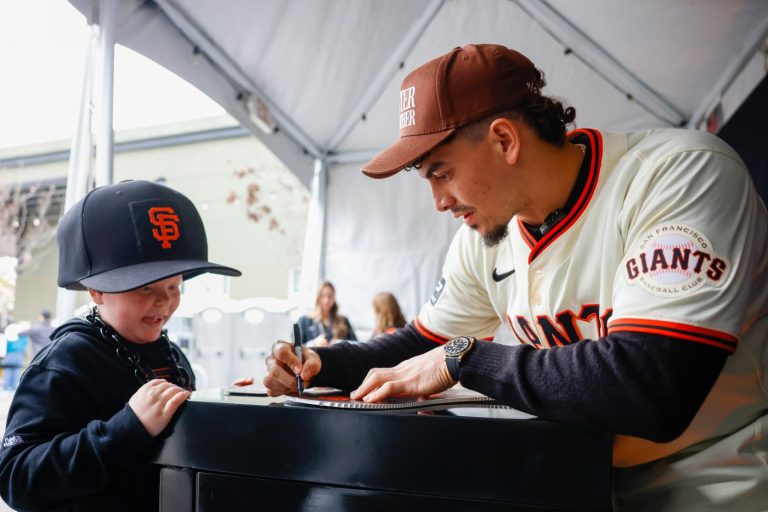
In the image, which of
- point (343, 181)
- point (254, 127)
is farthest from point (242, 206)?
point (254, 127)

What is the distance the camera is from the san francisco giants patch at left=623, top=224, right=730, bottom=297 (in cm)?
78

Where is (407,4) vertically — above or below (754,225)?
above

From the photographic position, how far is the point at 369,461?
0.72m

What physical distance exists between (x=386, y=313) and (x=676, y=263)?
133 inches

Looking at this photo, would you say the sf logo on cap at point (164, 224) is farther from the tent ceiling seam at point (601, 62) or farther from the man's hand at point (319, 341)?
the man's hand at point (319, 341)

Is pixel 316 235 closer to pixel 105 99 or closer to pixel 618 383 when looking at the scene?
pixel 105 99

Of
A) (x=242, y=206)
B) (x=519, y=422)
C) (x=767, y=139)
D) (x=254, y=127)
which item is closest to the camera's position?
(x=519, y=422)

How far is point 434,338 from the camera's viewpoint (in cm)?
134

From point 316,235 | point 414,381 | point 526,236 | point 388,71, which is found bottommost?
point 414,381

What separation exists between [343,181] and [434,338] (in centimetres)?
322

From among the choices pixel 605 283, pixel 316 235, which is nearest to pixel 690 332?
pixel 605 283

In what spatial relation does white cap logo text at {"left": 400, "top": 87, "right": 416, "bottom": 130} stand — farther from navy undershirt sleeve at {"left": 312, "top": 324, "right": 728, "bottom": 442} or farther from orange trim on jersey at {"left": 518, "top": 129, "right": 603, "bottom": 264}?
navy undershirt sleeve at {"left": 312, "top": 324, "right": 728, "bottom": 442}

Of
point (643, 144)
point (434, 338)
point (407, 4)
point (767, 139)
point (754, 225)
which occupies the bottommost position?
point (434, 338)

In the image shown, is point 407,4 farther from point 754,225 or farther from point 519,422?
point 519,422
